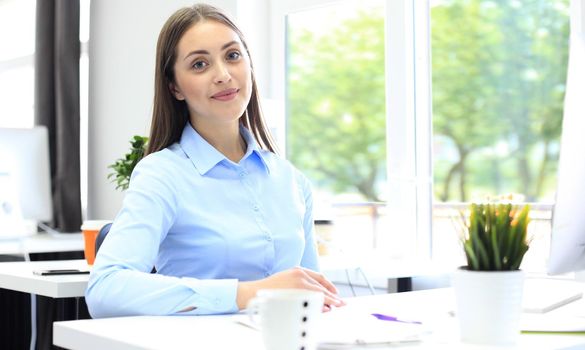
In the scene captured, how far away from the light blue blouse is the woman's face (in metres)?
0.07

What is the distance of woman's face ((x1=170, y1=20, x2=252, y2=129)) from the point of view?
1695 millimetres

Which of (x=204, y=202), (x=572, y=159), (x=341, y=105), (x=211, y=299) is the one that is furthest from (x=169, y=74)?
(x=341, y=105)

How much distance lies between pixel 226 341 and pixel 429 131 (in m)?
2.19

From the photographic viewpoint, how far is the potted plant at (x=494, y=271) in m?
1.06

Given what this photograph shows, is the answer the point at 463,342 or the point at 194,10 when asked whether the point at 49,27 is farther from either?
the point at 463,342

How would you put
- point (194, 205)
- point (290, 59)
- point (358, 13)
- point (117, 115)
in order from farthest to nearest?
point (117, 115)
point (290, 59)
point (358, 13)
point (194, 205)

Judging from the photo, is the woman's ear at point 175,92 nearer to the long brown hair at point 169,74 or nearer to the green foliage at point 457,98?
the long brown hair at point 169,74

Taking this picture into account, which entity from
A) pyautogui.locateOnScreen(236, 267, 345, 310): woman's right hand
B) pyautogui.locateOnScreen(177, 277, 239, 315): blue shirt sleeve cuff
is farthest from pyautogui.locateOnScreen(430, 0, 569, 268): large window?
pyautogui.locateOnScreen(177, 277, 239, 315): blue shirt sleeve cuff

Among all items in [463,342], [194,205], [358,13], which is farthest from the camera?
[358,13]

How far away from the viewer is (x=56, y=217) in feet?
15.2

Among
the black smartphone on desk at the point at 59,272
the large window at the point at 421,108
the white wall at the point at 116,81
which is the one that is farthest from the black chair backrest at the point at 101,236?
the white wall at the point at 116,81

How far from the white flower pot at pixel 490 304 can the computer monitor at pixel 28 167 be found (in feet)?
8.49

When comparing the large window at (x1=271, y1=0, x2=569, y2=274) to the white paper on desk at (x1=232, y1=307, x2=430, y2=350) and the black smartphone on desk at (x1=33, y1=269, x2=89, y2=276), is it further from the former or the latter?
the white paper on desk at (x1=232, y1=307, x2=430, y2=350)

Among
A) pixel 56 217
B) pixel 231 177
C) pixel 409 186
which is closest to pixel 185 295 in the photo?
pixel 231 177
